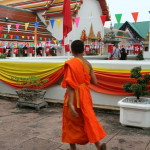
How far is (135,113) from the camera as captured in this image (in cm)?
438

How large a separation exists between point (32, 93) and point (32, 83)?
329mm

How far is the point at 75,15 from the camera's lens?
23.0m

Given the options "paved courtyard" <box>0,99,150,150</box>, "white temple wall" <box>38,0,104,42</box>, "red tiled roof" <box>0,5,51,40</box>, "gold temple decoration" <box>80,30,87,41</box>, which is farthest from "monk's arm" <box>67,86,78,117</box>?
"gold temple decoration" <box>80,30,87,41</box>

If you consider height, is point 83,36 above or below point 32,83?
above

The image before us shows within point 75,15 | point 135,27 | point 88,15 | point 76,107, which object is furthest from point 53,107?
point 135,27

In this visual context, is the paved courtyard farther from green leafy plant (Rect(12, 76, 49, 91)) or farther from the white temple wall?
the white temple wall

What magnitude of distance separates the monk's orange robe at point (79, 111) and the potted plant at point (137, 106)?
159 cm

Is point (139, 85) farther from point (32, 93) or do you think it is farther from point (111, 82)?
point (32, 93)

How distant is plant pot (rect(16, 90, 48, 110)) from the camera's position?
5.88 meters

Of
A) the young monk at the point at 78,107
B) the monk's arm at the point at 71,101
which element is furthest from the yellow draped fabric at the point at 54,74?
the monk's arm at the point at 71,101

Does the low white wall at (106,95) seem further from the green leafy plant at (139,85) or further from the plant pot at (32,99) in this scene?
the green leafy plant at (139,85)

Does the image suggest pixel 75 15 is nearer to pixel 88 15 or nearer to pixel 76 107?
pixel 88 15

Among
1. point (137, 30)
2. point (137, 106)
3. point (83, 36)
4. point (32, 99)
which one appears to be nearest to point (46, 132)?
point (137, 106)

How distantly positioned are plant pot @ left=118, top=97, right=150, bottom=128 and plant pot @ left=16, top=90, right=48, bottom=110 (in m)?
2.28
